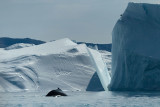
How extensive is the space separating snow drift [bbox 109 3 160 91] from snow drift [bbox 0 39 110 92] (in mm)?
16753

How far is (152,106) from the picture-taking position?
2275 cm

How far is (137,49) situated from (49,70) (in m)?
26.9

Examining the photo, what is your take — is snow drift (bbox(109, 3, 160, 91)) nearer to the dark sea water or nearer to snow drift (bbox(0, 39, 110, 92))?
the dark sea water

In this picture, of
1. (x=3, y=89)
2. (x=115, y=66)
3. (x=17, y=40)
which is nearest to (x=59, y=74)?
(x=3, y=89)

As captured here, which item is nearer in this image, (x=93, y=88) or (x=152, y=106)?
(x=152, y=106)

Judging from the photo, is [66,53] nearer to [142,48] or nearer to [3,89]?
[3,89]

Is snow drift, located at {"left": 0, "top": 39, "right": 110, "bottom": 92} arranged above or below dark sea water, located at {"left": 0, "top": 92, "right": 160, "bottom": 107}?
above

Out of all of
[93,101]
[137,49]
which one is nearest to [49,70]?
[137,49]

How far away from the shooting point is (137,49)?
41344mm

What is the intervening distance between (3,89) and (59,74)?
8738 millimetres

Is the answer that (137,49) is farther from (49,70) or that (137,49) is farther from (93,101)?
(49,70)

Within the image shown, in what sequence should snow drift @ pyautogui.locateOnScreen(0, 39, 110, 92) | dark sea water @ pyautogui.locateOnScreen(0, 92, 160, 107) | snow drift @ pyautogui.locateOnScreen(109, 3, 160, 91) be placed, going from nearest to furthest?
1. dark sea water @ pyautogui.locateOnScreen(0, 92, 160, 107)
2. snow drift @ pyautogui.locateOnScreen(109, 3, 160, 91)
3. snow drift @ pyautogui.locateOnScreen(0, 39, 110, 92)

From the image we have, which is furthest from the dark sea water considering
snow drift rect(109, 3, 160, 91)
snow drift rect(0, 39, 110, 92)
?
snow drift rect(0, 39, 110, 92)

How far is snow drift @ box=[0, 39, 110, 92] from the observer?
62.8 m
